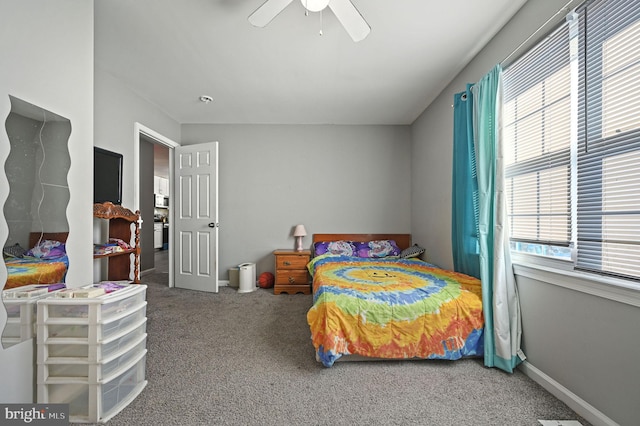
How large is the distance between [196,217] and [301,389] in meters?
2.96

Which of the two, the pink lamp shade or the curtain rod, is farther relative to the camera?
the pink lamp shade

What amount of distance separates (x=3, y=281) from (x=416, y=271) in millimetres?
2919

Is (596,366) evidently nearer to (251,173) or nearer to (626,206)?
(626,206)

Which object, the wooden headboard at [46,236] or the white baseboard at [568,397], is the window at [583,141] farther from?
the wooden headboard at [46,236]

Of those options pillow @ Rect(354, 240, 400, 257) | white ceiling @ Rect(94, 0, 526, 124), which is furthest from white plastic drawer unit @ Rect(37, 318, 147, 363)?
pillow @ Rect(354, 240, 400, 257)

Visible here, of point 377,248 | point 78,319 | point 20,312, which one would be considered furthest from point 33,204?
point 377,248

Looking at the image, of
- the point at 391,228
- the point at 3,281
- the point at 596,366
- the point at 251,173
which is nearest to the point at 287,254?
the point at 251,173

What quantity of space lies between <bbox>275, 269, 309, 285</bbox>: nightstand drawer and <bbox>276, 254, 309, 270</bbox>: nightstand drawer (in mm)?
71

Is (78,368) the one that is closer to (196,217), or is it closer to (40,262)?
(40,262)

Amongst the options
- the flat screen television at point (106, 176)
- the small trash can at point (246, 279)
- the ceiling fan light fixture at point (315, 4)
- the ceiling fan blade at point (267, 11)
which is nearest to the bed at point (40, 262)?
the flat screen television at point (106, 176)

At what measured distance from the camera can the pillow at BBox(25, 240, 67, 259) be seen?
4.35ft

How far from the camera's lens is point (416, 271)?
8.86 feet

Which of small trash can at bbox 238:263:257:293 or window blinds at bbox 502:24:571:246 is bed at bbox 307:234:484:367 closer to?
window blinds at bbox 502:24:571:246

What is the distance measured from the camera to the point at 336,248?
3.77 meters
